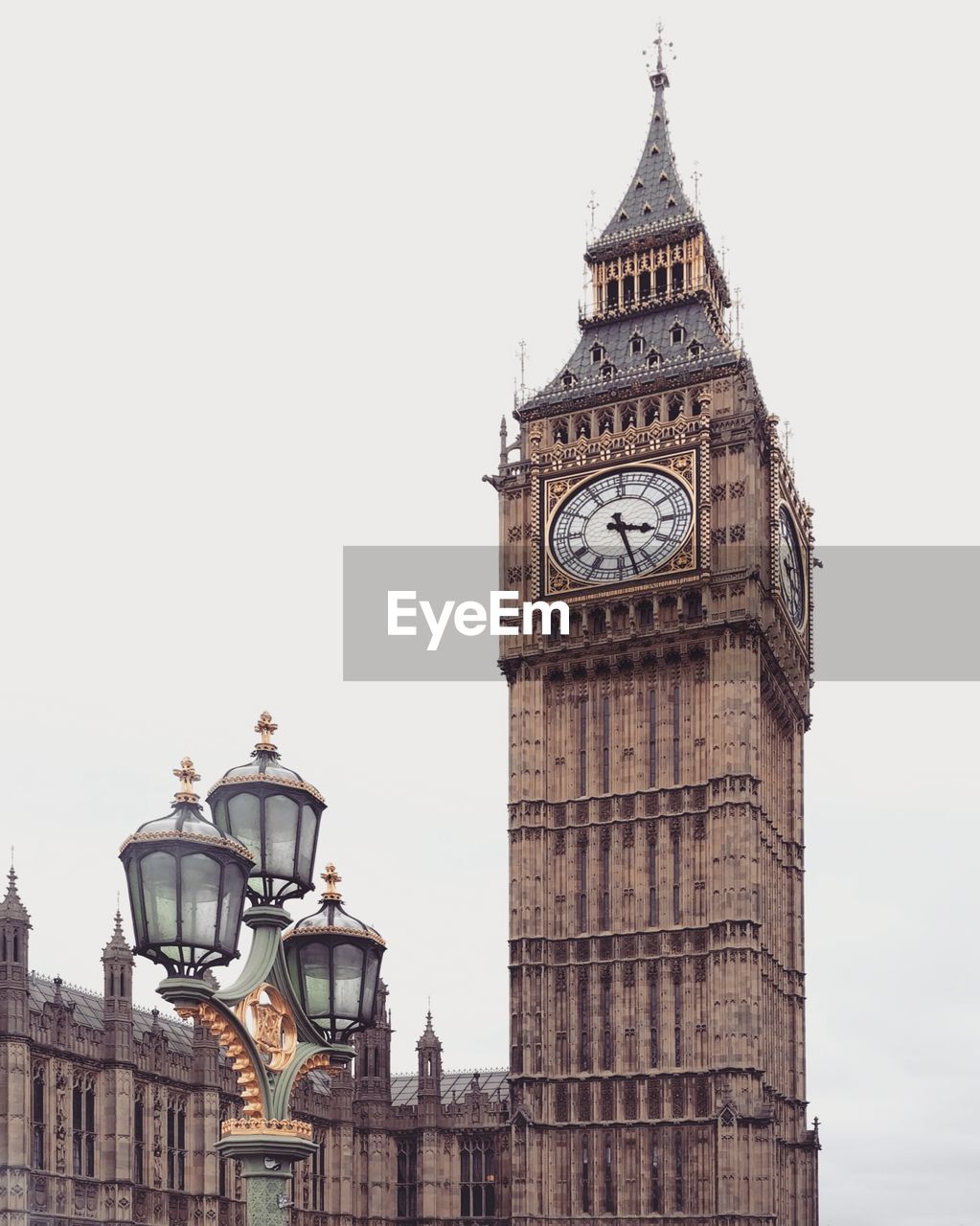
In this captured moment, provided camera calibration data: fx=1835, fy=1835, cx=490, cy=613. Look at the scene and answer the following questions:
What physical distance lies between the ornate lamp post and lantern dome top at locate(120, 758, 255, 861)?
13mm

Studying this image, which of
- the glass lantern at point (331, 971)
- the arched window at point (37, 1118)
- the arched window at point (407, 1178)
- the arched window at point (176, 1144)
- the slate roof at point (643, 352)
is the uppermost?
the slate roof at point (643, 352)

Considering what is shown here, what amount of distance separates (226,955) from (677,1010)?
60781mm

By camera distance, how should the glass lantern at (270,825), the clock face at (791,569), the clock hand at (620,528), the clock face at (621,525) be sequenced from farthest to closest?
the clock face at (791,569) < the clock hand at (620,528) < the clock face at (621,525) < the glass lantern at (270,825)

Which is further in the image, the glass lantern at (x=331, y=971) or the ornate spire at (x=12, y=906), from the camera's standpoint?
the ornate spire at (x=12, y=906)

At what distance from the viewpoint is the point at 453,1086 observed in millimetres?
84188

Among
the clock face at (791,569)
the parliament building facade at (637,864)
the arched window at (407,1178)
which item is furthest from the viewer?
the clock face at (791,569)

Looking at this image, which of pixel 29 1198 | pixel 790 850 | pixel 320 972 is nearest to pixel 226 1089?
pixel 29 1198

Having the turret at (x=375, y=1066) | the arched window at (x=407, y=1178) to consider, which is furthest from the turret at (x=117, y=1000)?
the arched window at (x=407, y=1178)

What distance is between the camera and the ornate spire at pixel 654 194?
88.5m

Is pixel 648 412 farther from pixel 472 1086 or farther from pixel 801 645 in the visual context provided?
pixel 472 1086

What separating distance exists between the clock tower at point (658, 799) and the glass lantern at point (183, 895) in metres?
58.7

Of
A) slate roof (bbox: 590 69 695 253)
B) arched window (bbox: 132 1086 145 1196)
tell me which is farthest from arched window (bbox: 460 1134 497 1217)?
slate roof (bbox: 590 69 695 253)

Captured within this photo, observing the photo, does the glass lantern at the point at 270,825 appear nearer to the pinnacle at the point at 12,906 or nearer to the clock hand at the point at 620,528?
the pinnacle at the point at 12,906

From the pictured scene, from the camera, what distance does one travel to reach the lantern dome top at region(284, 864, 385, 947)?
634 inches
